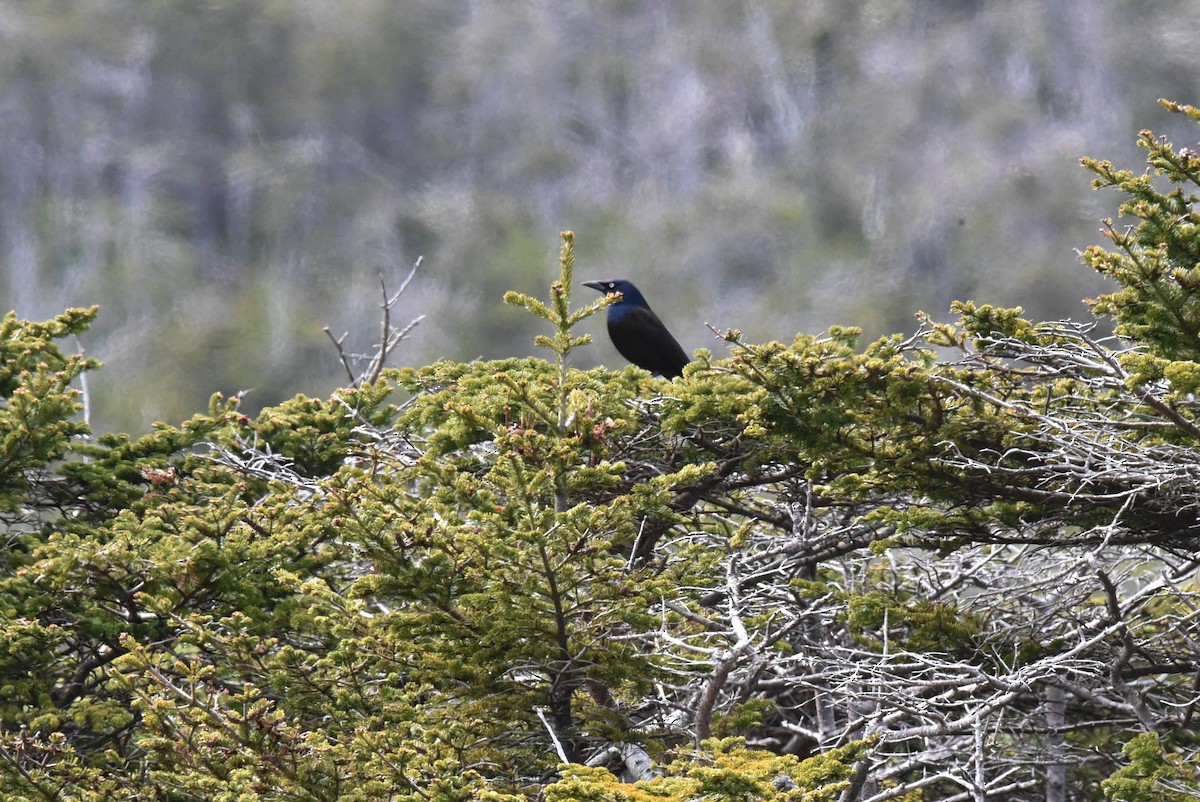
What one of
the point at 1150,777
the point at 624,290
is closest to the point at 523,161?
the point at 624,290

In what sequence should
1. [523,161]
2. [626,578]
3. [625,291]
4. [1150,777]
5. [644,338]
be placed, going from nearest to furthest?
[626,578]
[1150,777]
[644,338]
[625,291]
[523,161]

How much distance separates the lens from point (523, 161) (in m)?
55.1

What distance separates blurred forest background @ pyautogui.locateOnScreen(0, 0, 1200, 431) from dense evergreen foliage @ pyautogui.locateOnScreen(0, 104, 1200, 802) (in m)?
32.1

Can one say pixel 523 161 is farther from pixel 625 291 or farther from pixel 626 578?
pixel 626 578

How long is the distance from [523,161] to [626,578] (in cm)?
5070

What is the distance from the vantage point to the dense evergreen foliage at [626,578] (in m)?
5.10

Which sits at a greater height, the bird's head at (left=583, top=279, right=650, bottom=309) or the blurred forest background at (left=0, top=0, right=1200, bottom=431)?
the blurred forest background at (left=0, top=0, right=1200, bottom=431)

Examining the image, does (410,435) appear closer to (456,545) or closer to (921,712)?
(456,545)

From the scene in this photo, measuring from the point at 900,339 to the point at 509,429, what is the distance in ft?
5.42

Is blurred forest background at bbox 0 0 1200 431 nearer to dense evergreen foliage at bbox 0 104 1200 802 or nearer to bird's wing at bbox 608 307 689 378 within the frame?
bird's wing at bbox 608 307 689 378

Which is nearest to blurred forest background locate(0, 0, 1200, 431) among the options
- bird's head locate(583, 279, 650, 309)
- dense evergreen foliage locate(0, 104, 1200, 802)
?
bird's head locate(583, 279, 650, 309)

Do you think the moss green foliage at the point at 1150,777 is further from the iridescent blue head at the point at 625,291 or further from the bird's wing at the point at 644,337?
the iridescent blue head at the point at 625,291

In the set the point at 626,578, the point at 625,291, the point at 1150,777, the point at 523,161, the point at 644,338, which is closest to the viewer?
the point at 626,578

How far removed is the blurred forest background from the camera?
45062mm
